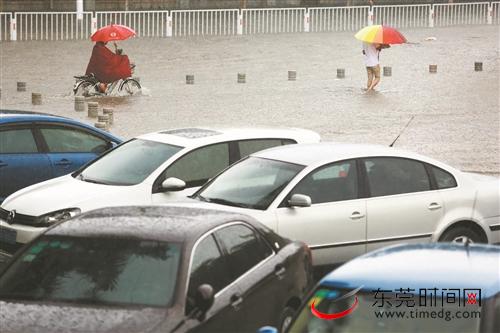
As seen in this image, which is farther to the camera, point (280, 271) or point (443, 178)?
point (443, 178)

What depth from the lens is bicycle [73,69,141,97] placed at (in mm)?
27875

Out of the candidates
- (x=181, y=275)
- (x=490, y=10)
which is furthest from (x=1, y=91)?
(x=490, y=10)

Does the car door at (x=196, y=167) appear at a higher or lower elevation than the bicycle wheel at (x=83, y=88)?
lower

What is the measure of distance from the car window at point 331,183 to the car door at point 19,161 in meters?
4.40

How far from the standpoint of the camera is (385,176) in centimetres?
1098

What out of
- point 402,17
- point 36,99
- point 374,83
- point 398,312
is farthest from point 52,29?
point 398,312

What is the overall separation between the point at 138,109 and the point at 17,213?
13.8 meters

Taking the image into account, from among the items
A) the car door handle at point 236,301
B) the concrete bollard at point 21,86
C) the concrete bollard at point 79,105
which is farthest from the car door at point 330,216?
the concrete bollard at point 21,86

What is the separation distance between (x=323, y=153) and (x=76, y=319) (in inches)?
189

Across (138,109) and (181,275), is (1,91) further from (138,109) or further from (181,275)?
(181,275)

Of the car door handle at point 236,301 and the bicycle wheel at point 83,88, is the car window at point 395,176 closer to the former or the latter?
the car door handle at point 236,301

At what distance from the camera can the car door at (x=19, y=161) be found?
1364 cm

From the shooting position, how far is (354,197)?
10703 millimetres

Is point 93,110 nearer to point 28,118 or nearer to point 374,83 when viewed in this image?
point 374,83
